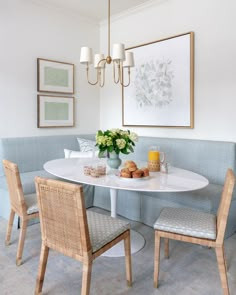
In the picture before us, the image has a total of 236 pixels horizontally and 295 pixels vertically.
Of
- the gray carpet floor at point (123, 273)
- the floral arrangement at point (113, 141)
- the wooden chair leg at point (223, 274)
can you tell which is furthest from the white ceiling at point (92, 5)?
the wooden chair leg at point (223, 274)

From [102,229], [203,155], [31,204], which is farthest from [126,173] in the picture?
[203,155]

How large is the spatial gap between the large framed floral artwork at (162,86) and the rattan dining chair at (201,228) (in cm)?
158

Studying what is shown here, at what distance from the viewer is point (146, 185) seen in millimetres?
1919

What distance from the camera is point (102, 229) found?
1.79 metres

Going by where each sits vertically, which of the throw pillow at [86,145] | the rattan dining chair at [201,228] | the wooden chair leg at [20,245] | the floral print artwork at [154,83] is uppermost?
the floral print artwork at [154,83]

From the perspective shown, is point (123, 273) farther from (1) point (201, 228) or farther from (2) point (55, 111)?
(2) point (55, 111)

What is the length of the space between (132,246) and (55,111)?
7.34 ft

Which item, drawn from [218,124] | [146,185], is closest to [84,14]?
[218,124]

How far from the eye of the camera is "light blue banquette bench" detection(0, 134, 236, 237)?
104 inches

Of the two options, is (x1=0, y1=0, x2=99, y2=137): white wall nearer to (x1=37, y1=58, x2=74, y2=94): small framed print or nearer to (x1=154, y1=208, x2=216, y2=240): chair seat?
(x1=37, y1=58, x2=74, y2=94): small framed print

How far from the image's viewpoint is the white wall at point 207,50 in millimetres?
2938

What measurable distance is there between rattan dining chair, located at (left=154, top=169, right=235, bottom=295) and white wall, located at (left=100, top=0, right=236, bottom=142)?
136 centimetres

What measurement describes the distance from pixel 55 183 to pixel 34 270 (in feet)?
3.12

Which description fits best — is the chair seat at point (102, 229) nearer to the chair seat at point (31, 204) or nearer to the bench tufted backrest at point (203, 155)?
the chair seat at point (31, 204)
